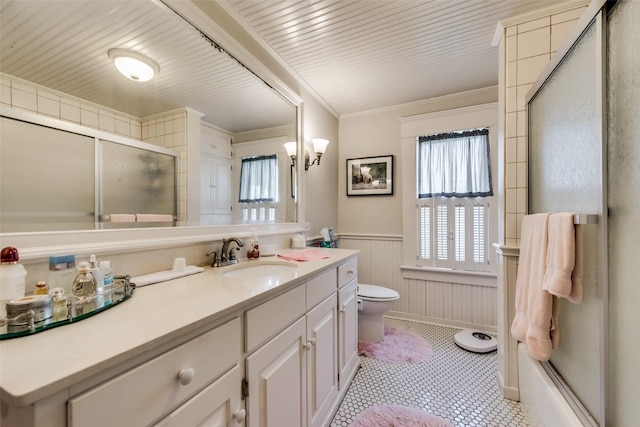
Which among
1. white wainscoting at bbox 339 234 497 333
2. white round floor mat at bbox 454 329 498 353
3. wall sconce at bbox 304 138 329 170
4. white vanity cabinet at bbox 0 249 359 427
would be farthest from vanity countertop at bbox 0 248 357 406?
white wainscoting at bbox 339 234 497 333

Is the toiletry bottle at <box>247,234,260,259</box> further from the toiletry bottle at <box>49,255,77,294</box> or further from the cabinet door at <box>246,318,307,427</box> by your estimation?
the toiletry bottle at <box>49,255,77,294</box>

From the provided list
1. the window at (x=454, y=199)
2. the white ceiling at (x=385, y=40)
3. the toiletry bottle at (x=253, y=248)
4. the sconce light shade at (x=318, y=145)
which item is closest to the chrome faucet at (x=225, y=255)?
the toiletry bottle at (x=253, y=248)

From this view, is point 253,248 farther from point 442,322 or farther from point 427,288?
point 442,322

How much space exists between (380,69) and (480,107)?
103cm

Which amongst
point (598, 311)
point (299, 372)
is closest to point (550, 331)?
point (598, 311)

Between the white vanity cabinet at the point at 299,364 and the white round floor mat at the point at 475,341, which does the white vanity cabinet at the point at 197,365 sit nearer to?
the white vanity cabinet at the point at 299,364

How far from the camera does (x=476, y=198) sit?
8.04 feet

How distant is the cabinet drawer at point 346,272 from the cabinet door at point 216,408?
0.85 metres

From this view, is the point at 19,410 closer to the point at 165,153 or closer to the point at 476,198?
the point at 165,153

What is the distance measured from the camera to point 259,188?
180 cm

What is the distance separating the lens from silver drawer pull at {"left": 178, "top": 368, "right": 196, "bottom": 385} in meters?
0.62

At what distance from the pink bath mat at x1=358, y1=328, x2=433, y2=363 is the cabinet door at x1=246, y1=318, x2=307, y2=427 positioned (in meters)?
1.07

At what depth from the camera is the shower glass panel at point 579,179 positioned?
0.89 m

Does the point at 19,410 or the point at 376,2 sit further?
the point at 376,2
